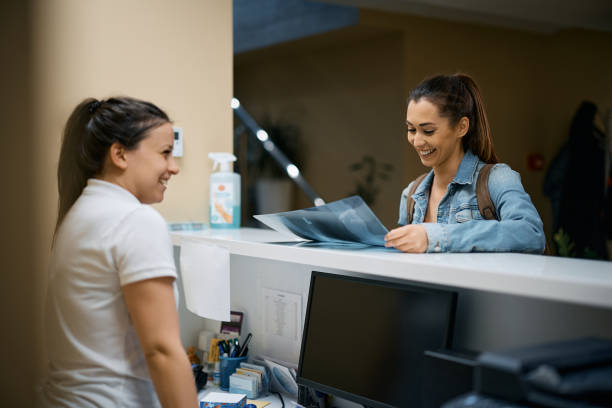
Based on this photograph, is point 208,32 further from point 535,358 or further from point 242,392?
point 535,358

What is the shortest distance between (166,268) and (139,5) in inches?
52.6

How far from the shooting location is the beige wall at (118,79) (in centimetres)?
203

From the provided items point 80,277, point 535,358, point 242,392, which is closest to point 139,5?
point 80,277

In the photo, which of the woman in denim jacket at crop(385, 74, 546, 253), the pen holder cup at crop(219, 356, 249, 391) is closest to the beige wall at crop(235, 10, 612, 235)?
the woman in denim jacket at crop(385, 74, 546, 253)

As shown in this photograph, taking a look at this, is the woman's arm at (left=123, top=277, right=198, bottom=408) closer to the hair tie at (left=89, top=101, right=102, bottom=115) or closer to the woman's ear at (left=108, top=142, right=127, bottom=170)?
the woman's ear at (left=108, top=142, right=127, bottom=170)

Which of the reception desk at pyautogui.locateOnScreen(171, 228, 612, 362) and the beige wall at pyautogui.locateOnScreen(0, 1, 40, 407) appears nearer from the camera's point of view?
the reception desk at pyautogui.locateOnScreen(171, 228, 612, 362)

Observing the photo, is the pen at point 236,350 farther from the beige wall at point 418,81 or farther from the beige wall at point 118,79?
the beige wall at point 418,81

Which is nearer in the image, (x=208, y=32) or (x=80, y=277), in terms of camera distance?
(x=80, y=277)

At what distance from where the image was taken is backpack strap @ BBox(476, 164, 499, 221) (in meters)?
1.64

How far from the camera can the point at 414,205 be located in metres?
1.97

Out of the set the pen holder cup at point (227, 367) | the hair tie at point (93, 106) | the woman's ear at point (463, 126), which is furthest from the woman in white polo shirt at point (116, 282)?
the woman's ear at point (463, 126)

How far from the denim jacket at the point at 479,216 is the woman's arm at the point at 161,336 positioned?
57 centimetres

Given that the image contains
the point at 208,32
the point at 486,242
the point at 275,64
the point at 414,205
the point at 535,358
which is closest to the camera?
the point at 535,358

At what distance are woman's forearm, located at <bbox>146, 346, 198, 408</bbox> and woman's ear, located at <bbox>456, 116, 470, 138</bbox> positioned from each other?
1086 mm
